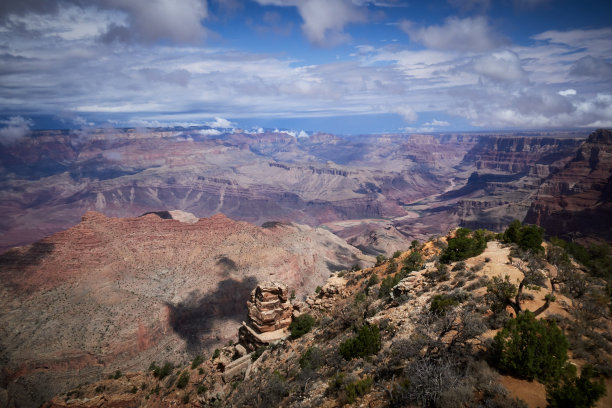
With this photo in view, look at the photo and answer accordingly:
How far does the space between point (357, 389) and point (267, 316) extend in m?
19.8

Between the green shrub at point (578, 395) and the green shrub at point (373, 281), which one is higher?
the green shrub at point (578, 395)

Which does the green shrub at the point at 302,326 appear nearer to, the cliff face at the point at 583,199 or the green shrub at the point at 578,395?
the green shrub at the point at 578,395

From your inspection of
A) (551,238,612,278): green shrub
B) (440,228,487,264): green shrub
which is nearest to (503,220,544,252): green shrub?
(440,228,487,264): green shrub

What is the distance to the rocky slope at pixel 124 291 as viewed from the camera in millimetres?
47625

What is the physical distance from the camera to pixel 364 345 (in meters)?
14.8

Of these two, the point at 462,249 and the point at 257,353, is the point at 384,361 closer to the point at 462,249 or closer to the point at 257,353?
the point at 462,249

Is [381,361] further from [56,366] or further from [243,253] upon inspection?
[243,253]

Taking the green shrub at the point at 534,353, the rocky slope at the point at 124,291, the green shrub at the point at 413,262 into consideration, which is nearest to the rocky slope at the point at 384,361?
the green shrub at the point at 534,353

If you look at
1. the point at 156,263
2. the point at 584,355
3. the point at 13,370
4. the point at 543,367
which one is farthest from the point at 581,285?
the point at 156,263

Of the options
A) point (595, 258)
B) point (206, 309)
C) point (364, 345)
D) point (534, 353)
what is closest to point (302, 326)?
point (364, 345)

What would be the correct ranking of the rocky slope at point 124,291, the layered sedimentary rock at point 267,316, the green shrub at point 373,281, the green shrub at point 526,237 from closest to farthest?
the green shrub at point 526,237 < the green shrub at point 373,281 < the layered sedimentary rock at point 267,316 < the rocky slope at point 124,291

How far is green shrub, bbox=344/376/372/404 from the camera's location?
11.7 metres

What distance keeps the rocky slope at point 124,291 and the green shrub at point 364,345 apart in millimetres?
21047

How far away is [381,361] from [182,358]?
172 feet
